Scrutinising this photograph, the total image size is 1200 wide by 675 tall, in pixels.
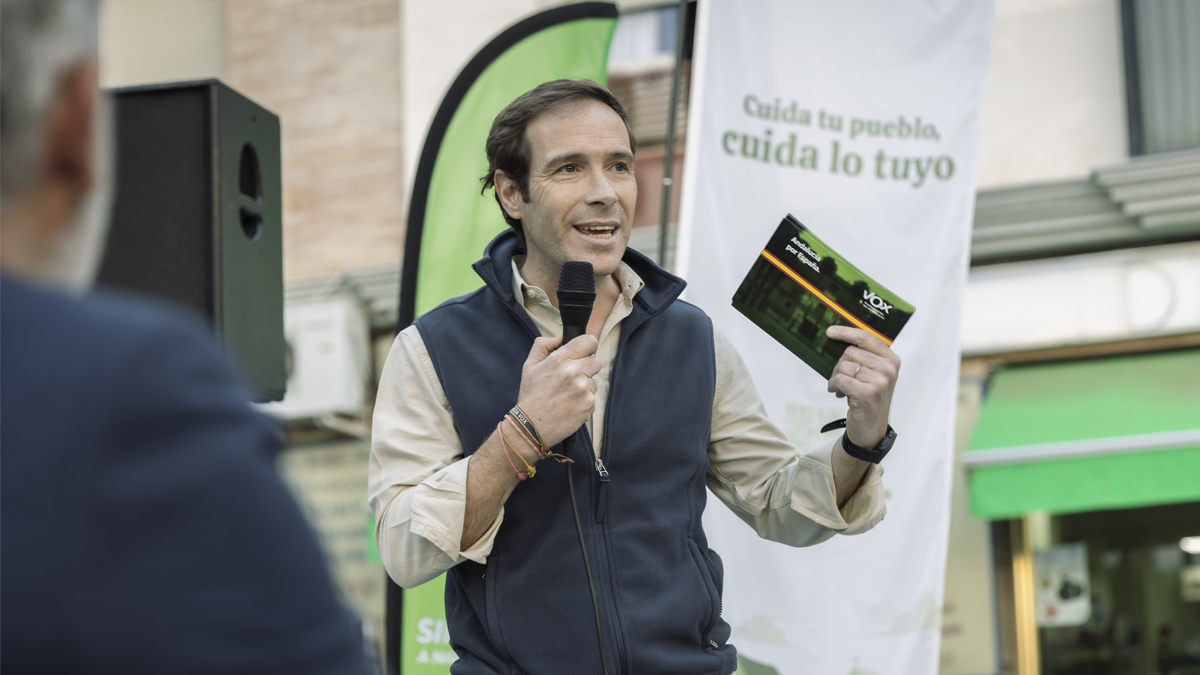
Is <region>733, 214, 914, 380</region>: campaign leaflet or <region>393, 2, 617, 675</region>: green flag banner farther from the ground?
<region>393, 2, 617, 675</region>: green flag banner

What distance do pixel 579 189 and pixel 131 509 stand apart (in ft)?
5.87

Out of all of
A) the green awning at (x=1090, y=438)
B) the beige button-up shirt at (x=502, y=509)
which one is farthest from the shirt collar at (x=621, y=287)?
the green awning at (x=1090, y=438)

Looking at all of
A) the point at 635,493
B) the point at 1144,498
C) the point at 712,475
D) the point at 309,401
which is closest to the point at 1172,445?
the point at 1144,498

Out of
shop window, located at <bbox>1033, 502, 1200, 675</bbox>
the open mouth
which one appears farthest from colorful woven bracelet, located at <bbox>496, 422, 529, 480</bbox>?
shop window, located at <bbox>1033, 502, 1200, 675</bbox>

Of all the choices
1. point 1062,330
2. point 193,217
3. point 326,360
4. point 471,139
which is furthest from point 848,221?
point 326,360

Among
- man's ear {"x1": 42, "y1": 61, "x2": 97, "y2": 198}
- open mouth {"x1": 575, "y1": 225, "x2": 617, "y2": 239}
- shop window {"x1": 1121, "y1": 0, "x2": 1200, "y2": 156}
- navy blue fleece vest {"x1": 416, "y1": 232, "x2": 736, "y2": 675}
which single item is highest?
shop window {"x1": 1121, "y1": 0, "x2": 1200, "y2": 156}

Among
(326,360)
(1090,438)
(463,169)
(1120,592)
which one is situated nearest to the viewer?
(463,169)

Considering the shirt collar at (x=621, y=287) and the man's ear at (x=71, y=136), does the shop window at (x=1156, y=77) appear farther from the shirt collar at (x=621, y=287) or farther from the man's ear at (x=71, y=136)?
the man's ear at (x=71, y=136)

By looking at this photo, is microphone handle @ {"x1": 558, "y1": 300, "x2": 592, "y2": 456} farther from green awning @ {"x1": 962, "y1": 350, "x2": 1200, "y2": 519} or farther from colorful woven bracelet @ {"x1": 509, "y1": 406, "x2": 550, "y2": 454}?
green awning @ {"x1": 962, "y1": 350, "x2": 1200, "y2": 519}

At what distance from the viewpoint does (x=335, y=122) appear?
Result: 898 cm

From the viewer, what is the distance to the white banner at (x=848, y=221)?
12.7ft

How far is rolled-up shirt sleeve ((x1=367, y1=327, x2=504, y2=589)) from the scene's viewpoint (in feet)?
6.55

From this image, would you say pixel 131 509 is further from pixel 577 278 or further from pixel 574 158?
pixel 574 158

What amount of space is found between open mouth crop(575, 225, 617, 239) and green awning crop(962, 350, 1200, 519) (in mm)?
4479
